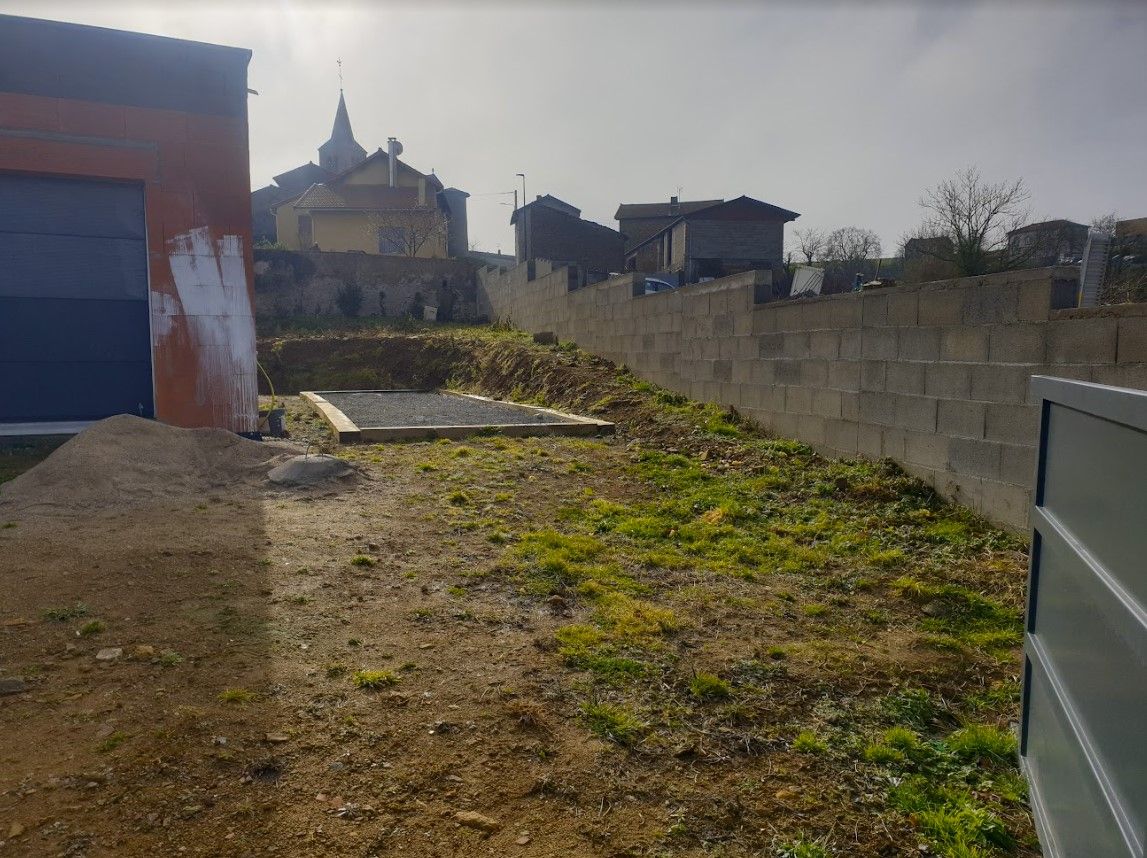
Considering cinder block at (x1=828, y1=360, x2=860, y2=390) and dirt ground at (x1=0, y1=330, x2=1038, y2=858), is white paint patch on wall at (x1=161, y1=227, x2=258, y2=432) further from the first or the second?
cinder block at (x1=828, y1=360, x2=860, y2=390)

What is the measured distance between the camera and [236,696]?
2.83 meters

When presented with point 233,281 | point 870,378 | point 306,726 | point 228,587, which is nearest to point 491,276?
point 233,281

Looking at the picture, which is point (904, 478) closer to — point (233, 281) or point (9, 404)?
point (233, 281)

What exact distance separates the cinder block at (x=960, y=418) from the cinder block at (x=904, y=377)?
0.28 metres

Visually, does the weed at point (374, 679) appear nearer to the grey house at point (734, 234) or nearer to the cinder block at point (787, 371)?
the cinder block at point (787, 371)

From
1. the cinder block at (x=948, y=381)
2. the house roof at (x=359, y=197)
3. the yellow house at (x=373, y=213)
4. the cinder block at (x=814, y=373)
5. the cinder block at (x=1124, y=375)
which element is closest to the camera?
the cinder block at (x=1124, y=375)

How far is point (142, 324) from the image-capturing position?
858 centimetres

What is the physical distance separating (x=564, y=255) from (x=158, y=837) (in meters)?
38.4

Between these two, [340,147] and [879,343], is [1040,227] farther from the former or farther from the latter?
[340,147]

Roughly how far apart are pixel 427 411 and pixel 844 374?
6.96 meters

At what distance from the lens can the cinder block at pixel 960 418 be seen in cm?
506

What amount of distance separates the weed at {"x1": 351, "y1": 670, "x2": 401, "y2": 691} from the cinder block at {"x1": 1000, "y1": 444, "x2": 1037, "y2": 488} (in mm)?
3896

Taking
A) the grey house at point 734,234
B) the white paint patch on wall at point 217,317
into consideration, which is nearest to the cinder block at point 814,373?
the white paint patch on wall at point 217,317

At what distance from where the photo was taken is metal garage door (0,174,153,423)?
26.5ft
